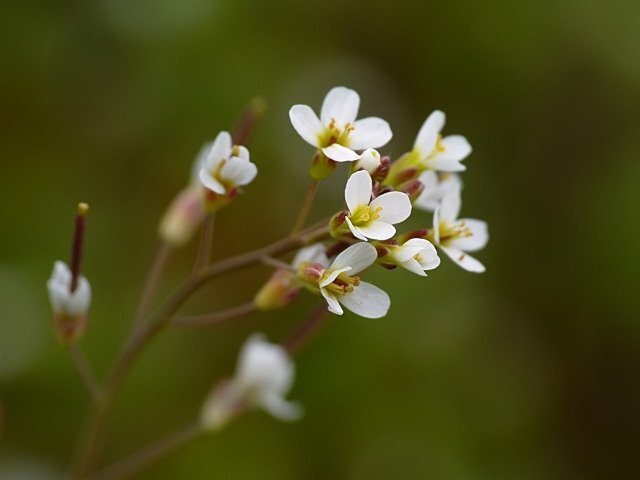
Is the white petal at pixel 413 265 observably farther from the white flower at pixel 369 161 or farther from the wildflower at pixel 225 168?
the wildflower at pixel 225 168

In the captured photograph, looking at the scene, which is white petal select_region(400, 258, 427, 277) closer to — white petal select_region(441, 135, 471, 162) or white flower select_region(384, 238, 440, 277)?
white flower select_region(384, 238, 440, 277)

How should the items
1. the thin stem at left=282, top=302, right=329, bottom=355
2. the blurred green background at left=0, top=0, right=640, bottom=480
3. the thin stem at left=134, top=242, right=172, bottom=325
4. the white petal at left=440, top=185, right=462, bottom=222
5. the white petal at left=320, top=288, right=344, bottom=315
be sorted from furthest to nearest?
the blurred green background at left=0, top=0, right=640, bottom=480, the thin stem at left=282, top=302, right=329, bottom=355, the thin stem at left=134, top=242, right=172, bottom=325, the white petal at left=440, top=185, right=462, bottom=222, the white petal at left=320, top=288, right=344, bottom=315

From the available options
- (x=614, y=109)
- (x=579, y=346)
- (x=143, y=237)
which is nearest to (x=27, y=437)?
(x=143, y=237)

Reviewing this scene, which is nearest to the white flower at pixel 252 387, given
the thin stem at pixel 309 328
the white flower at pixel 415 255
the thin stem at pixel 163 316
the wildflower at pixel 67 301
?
the thin stem at pixel 309 328

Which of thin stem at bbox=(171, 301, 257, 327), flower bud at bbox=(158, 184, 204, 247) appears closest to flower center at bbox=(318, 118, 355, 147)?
thin stem at bbox=(171, 301, 257, 327)

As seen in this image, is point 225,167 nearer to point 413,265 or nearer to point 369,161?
point 369,161

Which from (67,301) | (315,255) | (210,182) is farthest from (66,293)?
(315,255)

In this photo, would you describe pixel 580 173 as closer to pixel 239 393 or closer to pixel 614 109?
pixel 614 109
